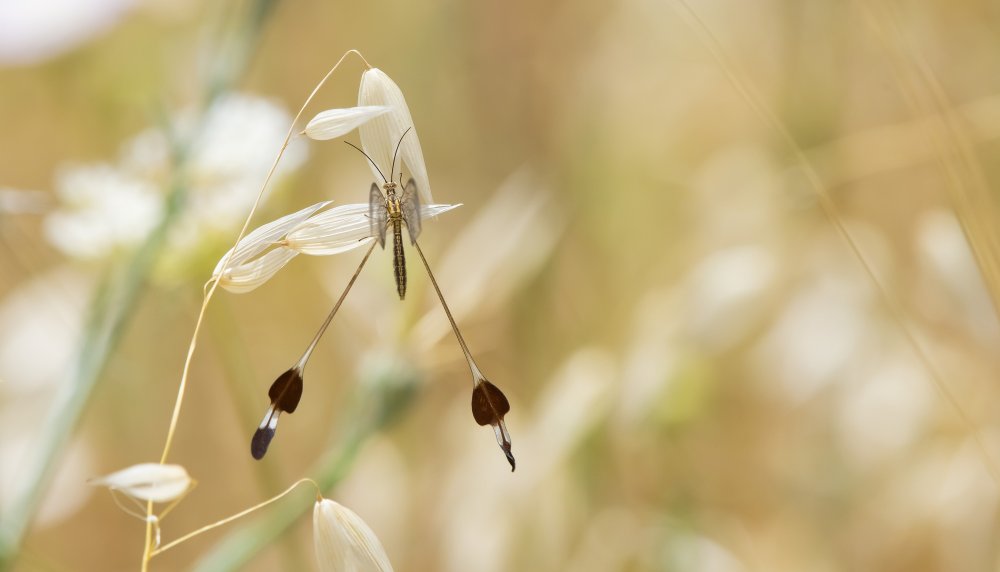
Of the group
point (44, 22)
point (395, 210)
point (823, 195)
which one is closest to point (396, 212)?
point (395, 210)

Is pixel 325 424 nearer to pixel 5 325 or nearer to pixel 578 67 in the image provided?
pixel 5 325

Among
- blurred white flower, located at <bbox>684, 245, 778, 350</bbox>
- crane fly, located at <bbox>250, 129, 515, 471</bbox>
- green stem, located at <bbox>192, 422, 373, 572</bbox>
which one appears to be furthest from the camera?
blurred white flower, located at <bbox>684, 245, 778, 350</bbox>

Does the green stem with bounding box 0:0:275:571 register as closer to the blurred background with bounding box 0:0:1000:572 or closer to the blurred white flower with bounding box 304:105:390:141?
the blurred background with bounding box 0:0:1000:572

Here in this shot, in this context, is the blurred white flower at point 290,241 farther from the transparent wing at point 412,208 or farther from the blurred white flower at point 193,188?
the blurred white flower at point 193,188

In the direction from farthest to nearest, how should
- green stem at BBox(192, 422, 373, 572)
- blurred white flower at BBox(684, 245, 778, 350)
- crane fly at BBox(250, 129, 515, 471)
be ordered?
blurred white flower at BBox(684, 245, 778, 350) < green stem at BBox(192, 422, 373, 572) < crane fly at BBox(250, 129, 515, 471)

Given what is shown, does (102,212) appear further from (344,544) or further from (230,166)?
(344,544)

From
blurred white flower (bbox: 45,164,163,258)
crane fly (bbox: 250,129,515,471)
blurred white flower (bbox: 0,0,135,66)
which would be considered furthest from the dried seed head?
blurred white flower (bbox: 0,0,135,66)
